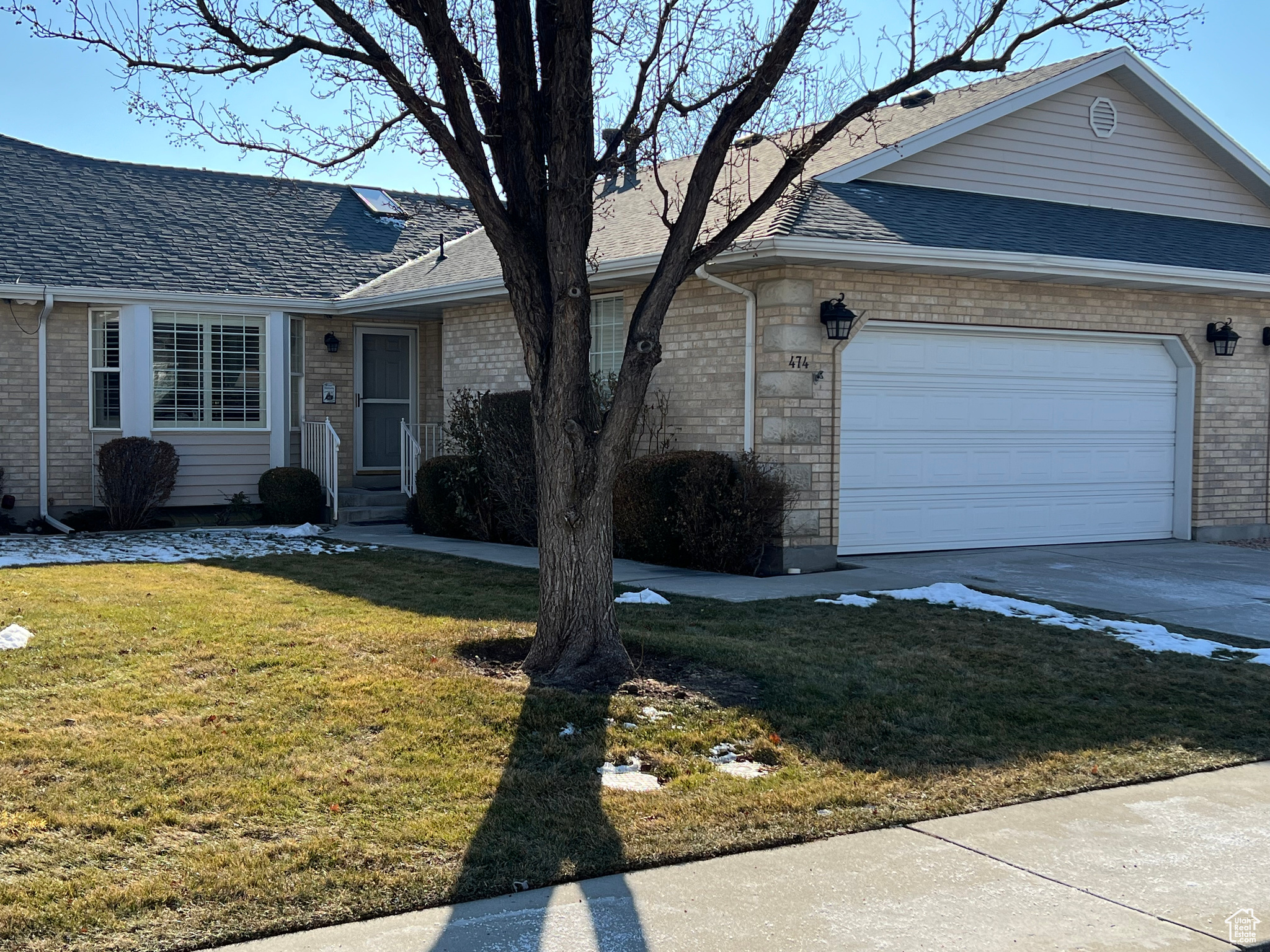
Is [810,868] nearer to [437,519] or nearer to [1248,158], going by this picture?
[437,519]

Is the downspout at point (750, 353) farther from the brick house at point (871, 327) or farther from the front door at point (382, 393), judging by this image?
the front door at point (382, 393)

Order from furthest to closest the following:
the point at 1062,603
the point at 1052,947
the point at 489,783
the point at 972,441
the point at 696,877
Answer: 1. the point at 972,441
2. the point at 1062,603
3. the point at 489,783
4. the point at 696,877
5. the point at 1052,947

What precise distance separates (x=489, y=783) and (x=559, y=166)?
11.1 ft

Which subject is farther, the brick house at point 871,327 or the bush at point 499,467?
the bush at point 499,467

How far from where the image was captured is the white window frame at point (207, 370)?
16016 mm

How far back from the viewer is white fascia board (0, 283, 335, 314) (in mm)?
14969

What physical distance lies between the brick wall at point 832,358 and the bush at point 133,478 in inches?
169

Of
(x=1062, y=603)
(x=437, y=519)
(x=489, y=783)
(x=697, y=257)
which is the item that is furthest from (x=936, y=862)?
(x=437, y=519)

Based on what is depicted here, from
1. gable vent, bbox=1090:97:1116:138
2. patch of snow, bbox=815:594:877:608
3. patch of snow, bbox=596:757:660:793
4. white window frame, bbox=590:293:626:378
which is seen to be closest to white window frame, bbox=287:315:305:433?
white window frame, bbox=590:293:626:378

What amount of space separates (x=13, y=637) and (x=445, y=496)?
727cm

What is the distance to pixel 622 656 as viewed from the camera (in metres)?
7.04

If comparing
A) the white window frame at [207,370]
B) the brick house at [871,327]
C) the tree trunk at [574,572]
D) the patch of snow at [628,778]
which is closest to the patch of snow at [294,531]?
the brick house at [871,327]

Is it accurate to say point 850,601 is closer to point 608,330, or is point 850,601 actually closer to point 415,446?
point 608,330

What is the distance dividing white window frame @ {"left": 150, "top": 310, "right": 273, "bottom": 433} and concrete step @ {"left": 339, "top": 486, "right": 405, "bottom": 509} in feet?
4.46
